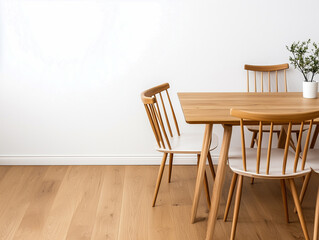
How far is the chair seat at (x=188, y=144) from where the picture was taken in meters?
2.52

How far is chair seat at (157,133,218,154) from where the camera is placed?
2.52 m

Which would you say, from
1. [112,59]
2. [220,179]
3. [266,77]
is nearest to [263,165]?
[220,179]

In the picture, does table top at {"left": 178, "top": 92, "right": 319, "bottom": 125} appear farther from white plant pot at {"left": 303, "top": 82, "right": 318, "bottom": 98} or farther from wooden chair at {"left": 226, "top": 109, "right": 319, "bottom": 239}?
wooden chair at {"left": 226, "top": 109, "right": 319, "bottom": 239}

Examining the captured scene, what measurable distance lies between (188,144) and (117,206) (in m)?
0.60

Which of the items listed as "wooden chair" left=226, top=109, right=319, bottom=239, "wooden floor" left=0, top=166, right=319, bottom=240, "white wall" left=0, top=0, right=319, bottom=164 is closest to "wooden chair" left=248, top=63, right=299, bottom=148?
"white wall" left=0, top=0, right=319, bottom=164

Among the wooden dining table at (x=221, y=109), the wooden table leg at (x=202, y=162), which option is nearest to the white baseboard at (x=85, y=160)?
the wooden dining table at (x=221, y=109)

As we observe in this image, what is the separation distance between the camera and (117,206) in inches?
106

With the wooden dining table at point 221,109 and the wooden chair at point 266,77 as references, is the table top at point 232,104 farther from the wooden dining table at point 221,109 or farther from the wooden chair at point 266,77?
the wooden chair at point 266,77

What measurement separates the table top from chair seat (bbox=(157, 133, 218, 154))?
267mm

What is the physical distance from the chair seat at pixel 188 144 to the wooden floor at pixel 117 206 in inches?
15.6

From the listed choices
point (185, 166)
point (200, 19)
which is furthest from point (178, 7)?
point (185, 166)

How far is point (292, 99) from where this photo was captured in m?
2.62

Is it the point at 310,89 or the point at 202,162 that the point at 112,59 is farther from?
the point at 310,89

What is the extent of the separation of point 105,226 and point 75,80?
132 cm
